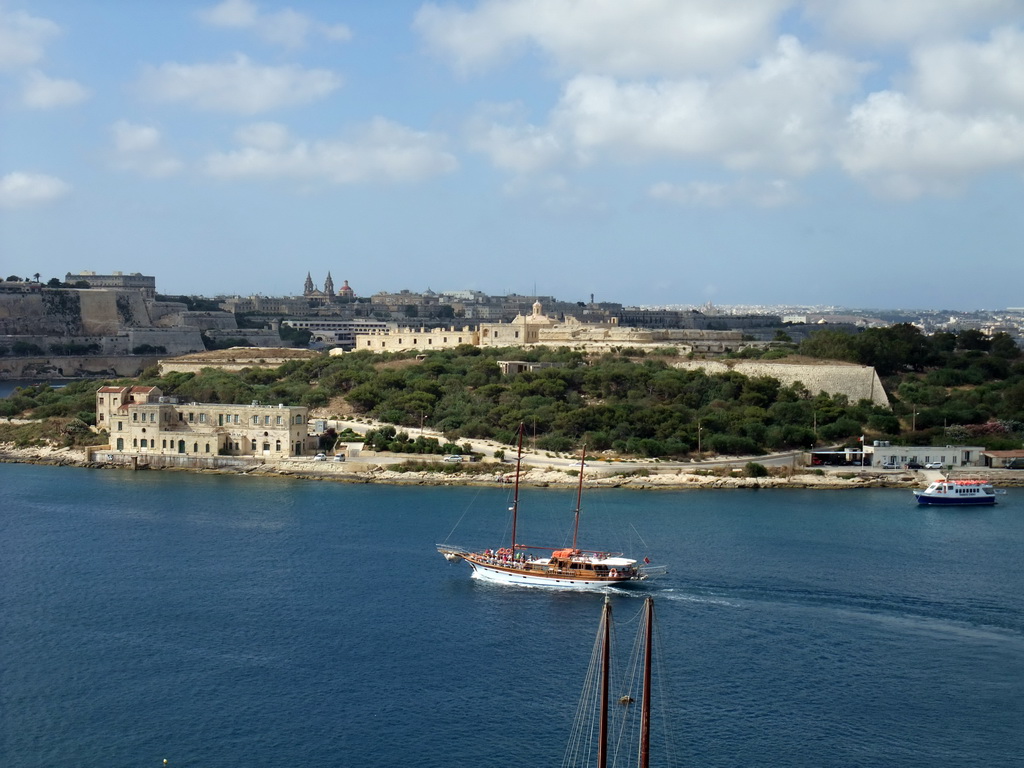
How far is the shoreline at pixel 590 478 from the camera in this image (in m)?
22.6

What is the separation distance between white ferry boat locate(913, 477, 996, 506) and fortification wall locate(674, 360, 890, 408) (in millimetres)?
7422

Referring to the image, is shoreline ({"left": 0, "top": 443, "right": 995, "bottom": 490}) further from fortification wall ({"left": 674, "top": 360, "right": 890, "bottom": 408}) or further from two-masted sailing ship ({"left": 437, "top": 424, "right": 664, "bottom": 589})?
two-masted sailing ship ({"left": 437, "top": 424, "right": 664, "bottom": 589})

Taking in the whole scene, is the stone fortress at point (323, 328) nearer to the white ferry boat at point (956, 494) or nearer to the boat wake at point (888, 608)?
the white ferry boat at point (956, 494)

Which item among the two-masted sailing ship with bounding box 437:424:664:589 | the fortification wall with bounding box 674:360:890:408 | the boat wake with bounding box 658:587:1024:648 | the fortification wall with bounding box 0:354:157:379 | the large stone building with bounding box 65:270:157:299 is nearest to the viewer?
the boat wake with bounding box 658:587:1024:648

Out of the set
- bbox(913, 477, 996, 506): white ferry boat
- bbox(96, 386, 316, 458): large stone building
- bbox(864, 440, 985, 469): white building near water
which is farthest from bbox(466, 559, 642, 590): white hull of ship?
bbox(864, 440, 985, 469): white building near water

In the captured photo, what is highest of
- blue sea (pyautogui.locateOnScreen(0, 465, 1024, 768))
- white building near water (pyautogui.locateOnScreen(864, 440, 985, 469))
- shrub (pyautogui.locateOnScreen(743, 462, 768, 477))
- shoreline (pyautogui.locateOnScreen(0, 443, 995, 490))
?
white building near water (pyautogui.locateOnScreen(864, 440, 985, 469))

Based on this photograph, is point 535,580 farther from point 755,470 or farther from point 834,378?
point 834,378

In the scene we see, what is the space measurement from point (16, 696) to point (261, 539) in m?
6.18

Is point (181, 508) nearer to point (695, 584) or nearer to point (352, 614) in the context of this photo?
point (352, 614)

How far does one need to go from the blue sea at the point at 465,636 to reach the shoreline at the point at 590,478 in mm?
2225

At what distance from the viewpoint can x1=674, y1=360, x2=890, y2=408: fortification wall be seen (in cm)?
2933

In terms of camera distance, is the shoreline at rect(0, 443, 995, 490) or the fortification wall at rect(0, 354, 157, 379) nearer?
the shoreline at rect(0, 443, 995, 490)

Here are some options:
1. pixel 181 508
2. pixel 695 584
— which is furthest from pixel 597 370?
pixel 695 584

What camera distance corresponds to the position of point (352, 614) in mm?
14102
